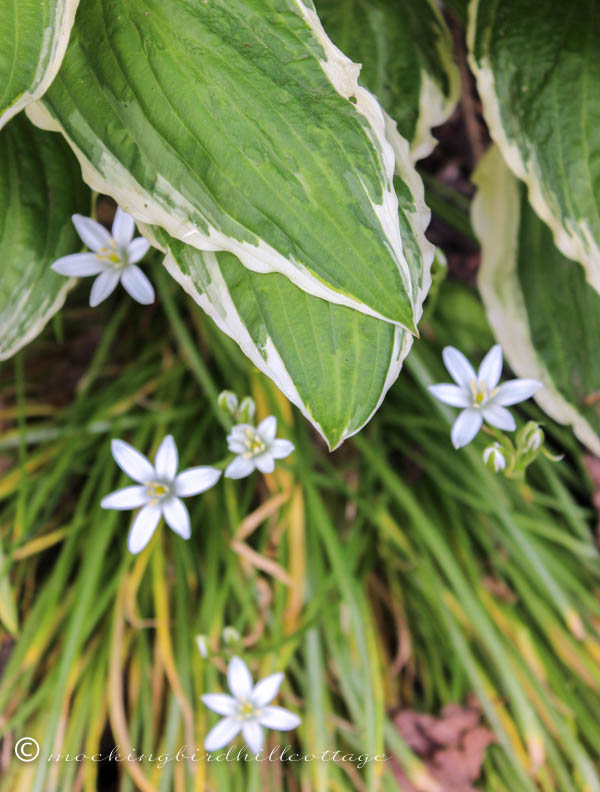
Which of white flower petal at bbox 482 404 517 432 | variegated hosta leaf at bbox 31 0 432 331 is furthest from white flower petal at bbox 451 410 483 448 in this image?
variegated hosta leaf at bbox 31 0 432 331

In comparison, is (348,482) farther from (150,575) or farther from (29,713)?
(29,713)

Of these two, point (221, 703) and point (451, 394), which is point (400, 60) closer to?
point (451, 394)

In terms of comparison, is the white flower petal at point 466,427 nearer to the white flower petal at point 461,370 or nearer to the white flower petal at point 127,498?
the white flower petal at point 461,370

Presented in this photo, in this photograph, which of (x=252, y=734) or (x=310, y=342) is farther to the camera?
(x=252, y=734)

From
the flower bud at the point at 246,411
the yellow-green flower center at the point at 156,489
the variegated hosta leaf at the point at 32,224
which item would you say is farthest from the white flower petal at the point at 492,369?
the variegated hosta leaf at the point at 32,224

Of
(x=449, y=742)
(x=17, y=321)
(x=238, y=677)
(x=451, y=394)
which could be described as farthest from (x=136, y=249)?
(x=449, y=742)

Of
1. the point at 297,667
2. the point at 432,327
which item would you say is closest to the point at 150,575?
the point at 297,667
